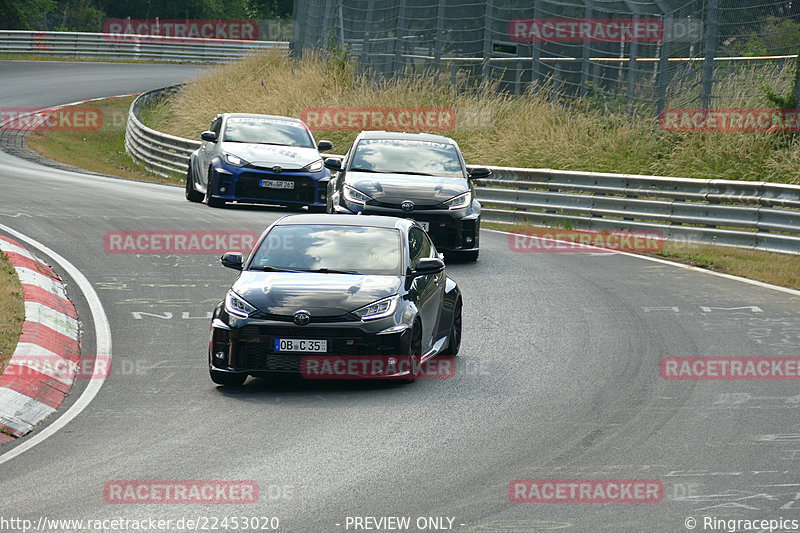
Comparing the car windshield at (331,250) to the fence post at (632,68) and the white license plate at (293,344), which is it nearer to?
the white license plate at (293,344)

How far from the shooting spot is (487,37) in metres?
31.3

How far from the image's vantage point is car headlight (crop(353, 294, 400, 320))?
10.2 metres

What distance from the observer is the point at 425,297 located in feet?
36.3

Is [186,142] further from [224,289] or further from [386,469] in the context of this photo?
[386,469]

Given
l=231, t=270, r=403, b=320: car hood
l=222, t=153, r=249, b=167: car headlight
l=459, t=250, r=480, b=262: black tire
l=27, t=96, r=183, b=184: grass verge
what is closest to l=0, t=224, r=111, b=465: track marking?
l=231, t=270, r=403, b=320: car hood

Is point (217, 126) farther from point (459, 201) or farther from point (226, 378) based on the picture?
point (226, 378)

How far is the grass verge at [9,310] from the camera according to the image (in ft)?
35.6

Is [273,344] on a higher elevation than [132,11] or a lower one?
lower

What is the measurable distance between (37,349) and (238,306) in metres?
1.98

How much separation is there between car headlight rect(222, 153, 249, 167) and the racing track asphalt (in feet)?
18.8

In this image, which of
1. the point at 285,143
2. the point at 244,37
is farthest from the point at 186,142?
the point at 244,37

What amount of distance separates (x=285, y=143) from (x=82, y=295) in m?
9.69

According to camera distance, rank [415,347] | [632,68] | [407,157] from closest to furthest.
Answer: [415,347], [407,157], [632,68]

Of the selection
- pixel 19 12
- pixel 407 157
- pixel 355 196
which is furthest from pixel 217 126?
pixel 19 12
